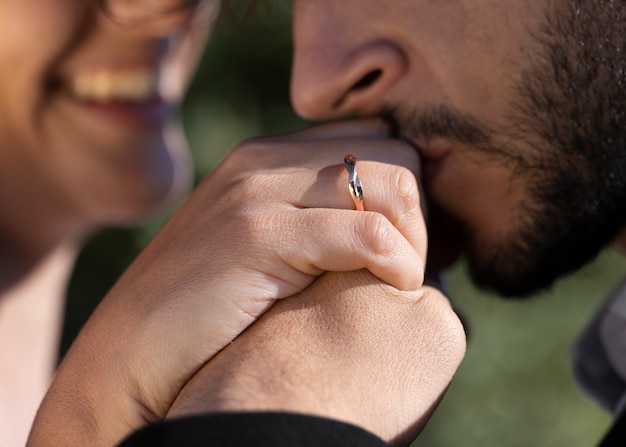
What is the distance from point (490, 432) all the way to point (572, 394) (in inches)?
15.8

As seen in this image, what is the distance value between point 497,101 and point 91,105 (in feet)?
3.87

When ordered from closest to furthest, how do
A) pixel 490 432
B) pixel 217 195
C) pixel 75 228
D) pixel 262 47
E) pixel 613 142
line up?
pixel 217 195, pixel 613 142, pixel 75 228, pixel 490 432, pixel 262 47

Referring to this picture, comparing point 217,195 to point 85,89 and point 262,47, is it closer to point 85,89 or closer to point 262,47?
point 85,89

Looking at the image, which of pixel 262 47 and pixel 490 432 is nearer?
pixel 490 432

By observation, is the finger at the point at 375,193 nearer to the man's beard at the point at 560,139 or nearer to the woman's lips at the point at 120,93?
the man's beard at the point at 560,139

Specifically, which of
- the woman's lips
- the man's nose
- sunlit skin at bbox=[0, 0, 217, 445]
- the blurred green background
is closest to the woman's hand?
the man's nose

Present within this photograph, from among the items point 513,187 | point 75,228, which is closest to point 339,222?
Result: point 513,187

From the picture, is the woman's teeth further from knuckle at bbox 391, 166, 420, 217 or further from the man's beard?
knuckle at bbox 391, 166, 420, 217

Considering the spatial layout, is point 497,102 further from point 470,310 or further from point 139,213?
point 470,310

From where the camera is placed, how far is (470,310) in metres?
3.47

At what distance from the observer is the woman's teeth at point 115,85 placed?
205 centimetres

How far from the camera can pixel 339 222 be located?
1.00 m

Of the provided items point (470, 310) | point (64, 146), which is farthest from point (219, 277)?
→ point (470, 310)

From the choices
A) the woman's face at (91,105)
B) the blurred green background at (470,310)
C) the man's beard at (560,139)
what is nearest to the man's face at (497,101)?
the man's beard at (560,139)
